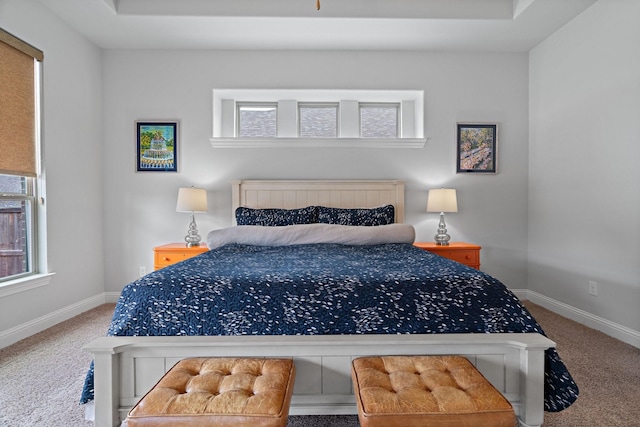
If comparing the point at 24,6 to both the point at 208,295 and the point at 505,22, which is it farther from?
the point at 505,22

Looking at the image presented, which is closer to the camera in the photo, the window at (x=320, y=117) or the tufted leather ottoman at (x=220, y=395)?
the tufted leather ottoman at (x=220, y=395)

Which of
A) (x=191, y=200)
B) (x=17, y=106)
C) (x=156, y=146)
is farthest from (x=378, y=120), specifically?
(x=17, y=106)

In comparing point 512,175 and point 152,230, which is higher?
point 512,175

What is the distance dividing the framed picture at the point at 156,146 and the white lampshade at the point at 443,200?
104 inches

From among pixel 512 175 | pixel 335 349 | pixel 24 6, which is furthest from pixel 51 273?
pixel 512 175

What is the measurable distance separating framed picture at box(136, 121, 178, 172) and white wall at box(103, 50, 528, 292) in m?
0.07

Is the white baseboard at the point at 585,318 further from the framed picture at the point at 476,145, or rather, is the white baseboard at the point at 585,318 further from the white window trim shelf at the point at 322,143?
the white window trim shelf at the point at 322,143

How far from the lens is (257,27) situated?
3.06 metres

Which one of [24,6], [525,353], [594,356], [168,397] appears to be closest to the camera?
[168,397]

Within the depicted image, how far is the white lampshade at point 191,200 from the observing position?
3213 millimetres

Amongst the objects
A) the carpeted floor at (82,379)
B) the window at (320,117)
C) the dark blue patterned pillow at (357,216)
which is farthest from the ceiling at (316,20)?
the carpeted floor at (82,379)

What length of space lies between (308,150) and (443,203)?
1.45 metres

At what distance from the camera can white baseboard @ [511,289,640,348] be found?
243cm

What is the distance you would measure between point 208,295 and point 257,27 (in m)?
2.59
